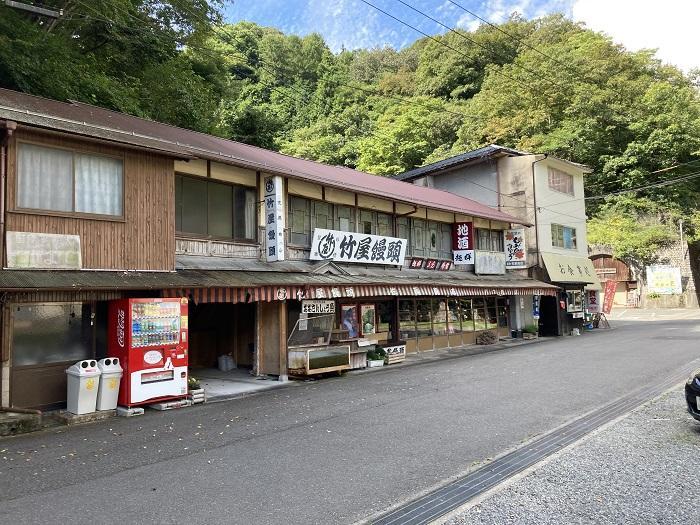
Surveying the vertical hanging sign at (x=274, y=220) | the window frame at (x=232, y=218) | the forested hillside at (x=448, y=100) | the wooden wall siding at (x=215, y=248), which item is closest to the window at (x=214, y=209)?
the window frame at (x=232, y=218)

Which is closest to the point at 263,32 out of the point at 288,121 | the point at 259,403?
the point at 288,121

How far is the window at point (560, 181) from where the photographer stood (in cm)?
2794

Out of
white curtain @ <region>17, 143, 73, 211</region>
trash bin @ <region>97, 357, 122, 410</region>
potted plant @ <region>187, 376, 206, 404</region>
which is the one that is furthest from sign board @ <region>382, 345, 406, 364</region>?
white curtain @ <region>17, 143, 73, 211</region>

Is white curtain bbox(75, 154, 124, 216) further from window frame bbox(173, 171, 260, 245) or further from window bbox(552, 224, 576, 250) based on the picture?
window bbox(552, 224, 576, 250)

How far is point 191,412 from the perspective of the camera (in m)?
9.35

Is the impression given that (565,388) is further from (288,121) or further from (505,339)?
(288,121)

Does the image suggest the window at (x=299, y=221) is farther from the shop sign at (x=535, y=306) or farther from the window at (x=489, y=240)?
the shop sign at (x=535, y=306)

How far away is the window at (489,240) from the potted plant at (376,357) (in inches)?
399

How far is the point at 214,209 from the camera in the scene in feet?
44.7

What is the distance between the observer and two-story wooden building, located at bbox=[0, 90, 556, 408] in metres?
9.10

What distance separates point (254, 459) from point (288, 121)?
45.4 m

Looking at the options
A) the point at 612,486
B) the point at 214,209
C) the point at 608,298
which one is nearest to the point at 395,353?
the point at 214,209

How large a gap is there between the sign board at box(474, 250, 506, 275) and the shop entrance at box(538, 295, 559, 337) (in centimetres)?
373

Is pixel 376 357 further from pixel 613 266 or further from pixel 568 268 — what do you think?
pixel 613 266
